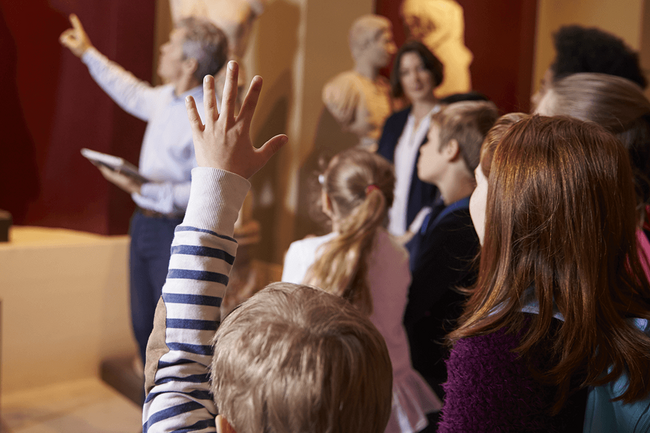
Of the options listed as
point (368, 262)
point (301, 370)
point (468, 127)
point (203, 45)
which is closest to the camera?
point (301, 370)

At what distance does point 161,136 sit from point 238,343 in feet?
6.73

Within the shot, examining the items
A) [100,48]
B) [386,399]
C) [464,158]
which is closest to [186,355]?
[386,399]

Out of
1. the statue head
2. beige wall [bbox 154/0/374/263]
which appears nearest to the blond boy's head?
the statue head

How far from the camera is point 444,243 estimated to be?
1580 mm

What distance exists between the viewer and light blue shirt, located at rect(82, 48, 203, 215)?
8.06 ft

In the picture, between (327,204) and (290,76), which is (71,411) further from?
(290,76)

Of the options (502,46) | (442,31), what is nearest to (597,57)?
(442,31)

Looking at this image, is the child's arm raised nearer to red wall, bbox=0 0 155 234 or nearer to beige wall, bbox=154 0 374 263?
red wall, bbox=0 0 155 234

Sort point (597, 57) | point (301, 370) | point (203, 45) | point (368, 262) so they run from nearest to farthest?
point (301, 370) < point (368, 262) < point (203, 45) < point (597, 57)

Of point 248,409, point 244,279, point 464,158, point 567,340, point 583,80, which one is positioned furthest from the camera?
point 244,279

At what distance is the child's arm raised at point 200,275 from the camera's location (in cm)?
74

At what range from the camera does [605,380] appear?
2.72ft

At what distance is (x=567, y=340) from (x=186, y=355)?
1.71 feet

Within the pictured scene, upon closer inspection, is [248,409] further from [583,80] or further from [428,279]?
[583,80]
